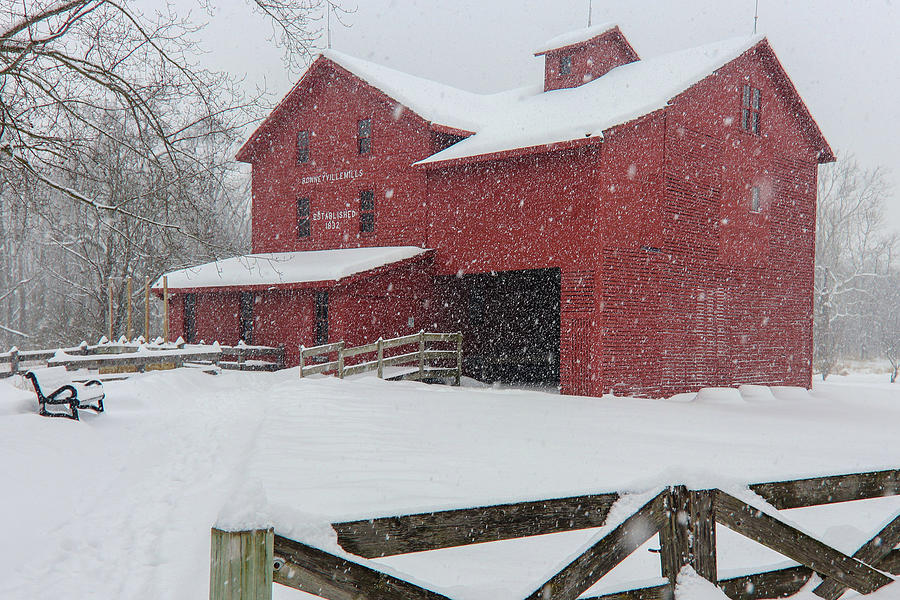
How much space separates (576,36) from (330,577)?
78.7 feet

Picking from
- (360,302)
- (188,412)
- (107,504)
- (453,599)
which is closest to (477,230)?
(360,302)

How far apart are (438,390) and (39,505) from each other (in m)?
10.9

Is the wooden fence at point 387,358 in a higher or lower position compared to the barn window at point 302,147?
lower

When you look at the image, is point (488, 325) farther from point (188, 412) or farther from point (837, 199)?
point (837, 199)

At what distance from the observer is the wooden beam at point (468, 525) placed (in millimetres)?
2668

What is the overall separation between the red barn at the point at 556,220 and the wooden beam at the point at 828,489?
42.9ft

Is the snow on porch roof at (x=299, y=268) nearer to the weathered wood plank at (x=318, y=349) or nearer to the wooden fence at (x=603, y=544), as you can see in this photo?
the weathered wood plank at (x=318, y=349)

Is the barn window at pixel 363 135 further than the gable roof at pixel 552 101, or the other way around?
the barn window at pixel 363 135

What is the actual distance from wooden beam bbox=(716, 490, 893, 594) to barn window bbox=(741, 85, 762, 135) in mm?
18971

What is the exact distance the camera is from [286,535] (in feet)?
7.73

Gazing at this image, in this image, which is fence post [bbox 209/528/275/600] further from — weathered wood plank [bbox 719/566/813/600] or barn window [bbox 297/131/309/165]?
barn window [bbox 297/131/309/165]

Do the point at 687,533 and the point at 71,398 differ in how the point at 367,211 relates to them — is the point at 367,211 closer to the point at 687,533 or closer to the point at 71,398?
the point at 71,398

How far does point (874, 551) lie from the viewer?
Answer: 4078 millimetres

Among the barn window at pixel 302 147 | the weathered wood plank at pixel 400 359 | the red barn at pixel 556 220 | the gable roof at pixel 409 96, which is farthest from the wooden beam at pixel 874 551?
the barn window at pixel 302 147
